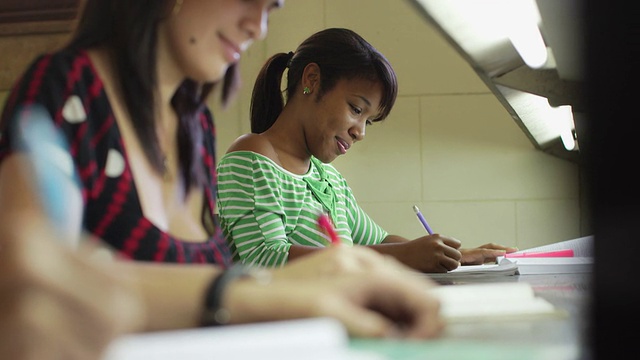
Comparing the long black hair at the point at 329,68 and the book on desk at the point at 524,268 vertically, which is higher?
the long black hair at the point at 329,68

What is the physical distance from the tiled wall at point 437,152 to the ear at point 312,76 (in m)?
0.99

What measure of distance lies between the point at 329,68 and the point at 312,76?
3 cm

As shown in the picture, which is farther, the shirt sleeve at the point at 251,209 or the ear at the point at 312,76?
the ear at the point at 312,76

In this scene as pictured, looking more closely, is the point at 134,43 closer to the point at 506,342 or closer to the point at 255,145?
the point at 506,342

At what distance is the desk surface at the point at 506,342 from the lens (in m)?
0.33

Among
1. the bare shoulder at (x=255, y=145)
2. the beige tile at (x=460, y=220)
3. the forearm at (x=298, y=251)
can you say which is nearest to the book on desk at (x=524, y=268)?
the forearm at (x=298, y=251)

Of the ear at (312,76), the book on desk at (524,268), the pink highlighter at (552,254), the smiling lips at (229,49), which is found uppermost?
the ear at (312,76)

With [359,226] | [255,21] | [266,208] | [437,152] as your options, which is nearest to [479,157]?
[437,152]

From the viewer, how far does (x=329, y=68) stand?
139cm

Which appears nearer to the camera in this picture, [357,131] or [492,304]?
[492,304]

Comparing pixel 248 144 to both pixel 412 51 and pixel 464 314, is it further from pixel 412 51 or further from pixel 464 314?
pixel 412 51

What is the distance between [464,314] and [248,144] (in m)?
0.79

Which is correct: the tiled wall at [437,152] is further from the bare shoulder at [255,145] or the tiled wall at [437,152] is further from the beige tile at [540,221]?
the bare shoulder at [255,145]

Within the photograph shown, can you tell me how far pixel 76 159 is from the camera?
55 centimetres
